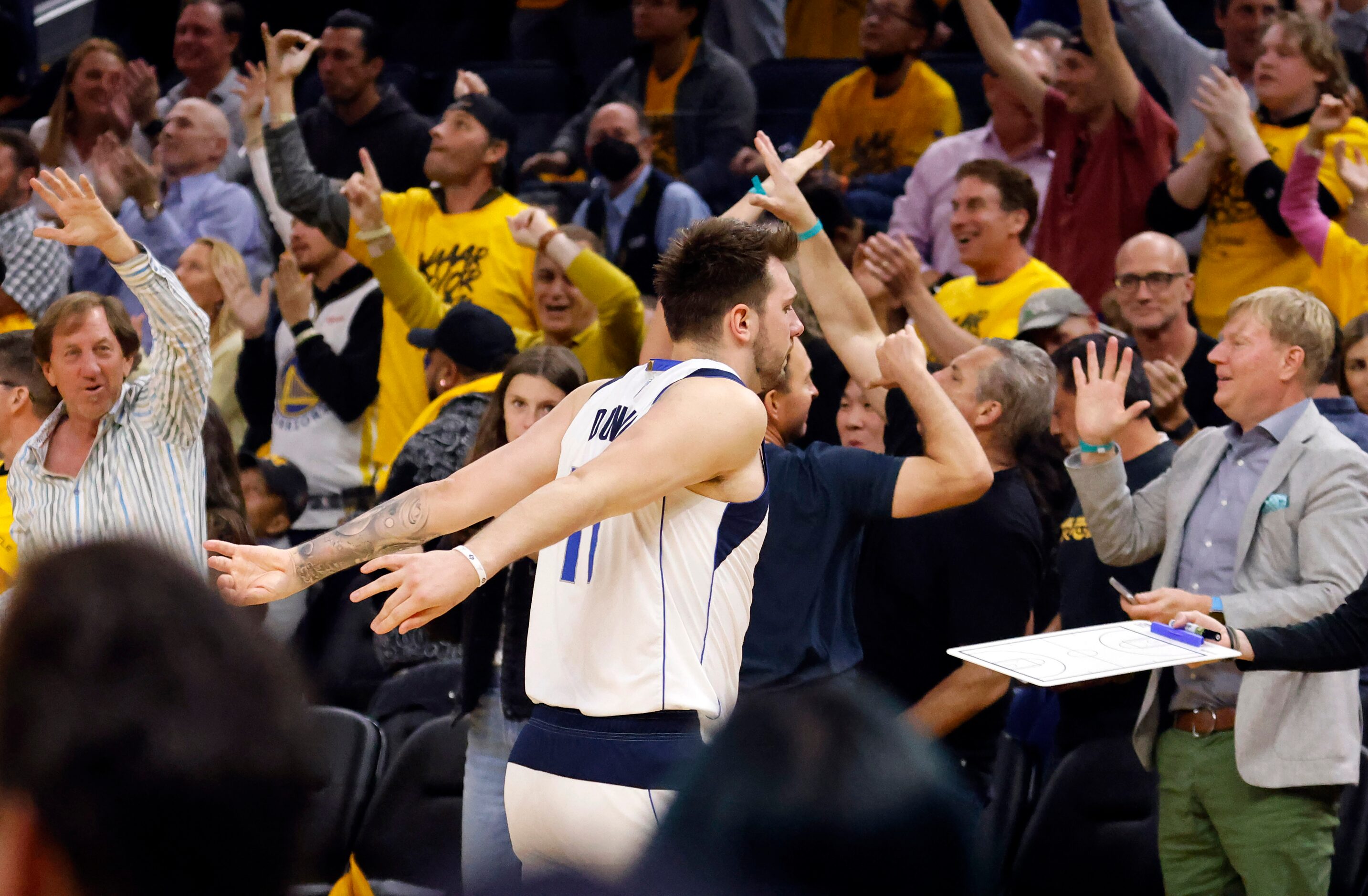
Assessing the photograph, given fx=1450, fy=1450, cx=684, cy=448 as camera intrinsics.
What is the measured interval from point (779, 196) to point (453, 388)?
6.20 ft

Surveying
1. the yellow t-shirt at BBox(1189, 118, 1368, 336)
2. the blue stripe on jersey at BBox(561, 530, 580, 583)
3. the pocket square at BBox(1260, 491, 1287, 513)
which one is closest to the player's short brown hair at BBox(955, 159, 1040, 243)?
the yellow t-shirt at BBox(1189, 118, 1368, 336)

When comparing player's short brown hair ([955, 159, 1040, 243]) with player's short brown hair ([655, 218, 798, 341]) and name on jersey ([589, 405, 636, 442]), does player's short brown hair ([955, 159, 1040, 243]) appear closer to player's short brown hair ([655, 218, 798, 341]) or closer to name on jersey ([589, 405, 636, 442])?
player's short brown hair ([655, 218, 798, 341])

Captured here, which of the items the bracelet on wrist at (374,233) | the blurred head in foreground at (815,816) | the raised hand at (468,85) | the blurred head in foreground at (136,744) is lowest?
the bracelet on wrist at (374,233)

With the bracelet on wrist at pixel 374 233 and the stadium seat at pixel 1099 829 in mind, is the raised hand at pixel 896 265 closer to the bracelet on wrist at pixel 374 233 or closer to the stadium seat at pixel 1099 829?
the stadium seat at pixel 1099 829

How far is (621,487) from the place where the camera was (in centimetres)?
254

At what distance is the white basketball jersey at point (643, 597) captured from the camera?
2.77 metres

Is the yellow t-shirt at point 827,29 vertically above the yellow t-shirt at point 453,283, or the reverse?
the yellow t-shirt at point 827,29

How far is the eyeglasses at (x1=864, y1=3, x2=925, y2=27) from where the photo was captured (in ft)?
24.1

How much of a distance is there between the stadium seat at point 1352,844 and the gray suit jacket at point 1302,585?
0.36 meters

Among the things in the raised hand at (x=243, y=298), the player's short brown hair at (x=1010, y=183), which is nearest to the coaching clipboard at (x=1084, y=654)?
the player's short brown hair at (x=1010, y=183)

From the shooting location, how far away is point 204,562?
14.2 feet

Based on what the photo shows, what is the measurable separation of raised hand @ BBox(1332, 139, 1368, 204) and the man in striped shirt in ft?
12.6

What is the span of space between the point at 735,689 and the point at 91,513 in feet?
6.89

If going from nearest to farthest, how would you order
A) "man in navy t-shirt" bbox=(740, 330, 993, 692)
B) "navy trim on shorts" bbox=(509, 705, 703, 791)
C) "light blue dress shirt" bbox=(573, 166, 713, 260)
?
"navy trim on shorts" bbox=(509, 705, 703, 791) → "man in navy t-shirt" bbox=(740, 330, 993, 692) → "light blue dress shirt" bbox=(573, 166, 713, 260)
